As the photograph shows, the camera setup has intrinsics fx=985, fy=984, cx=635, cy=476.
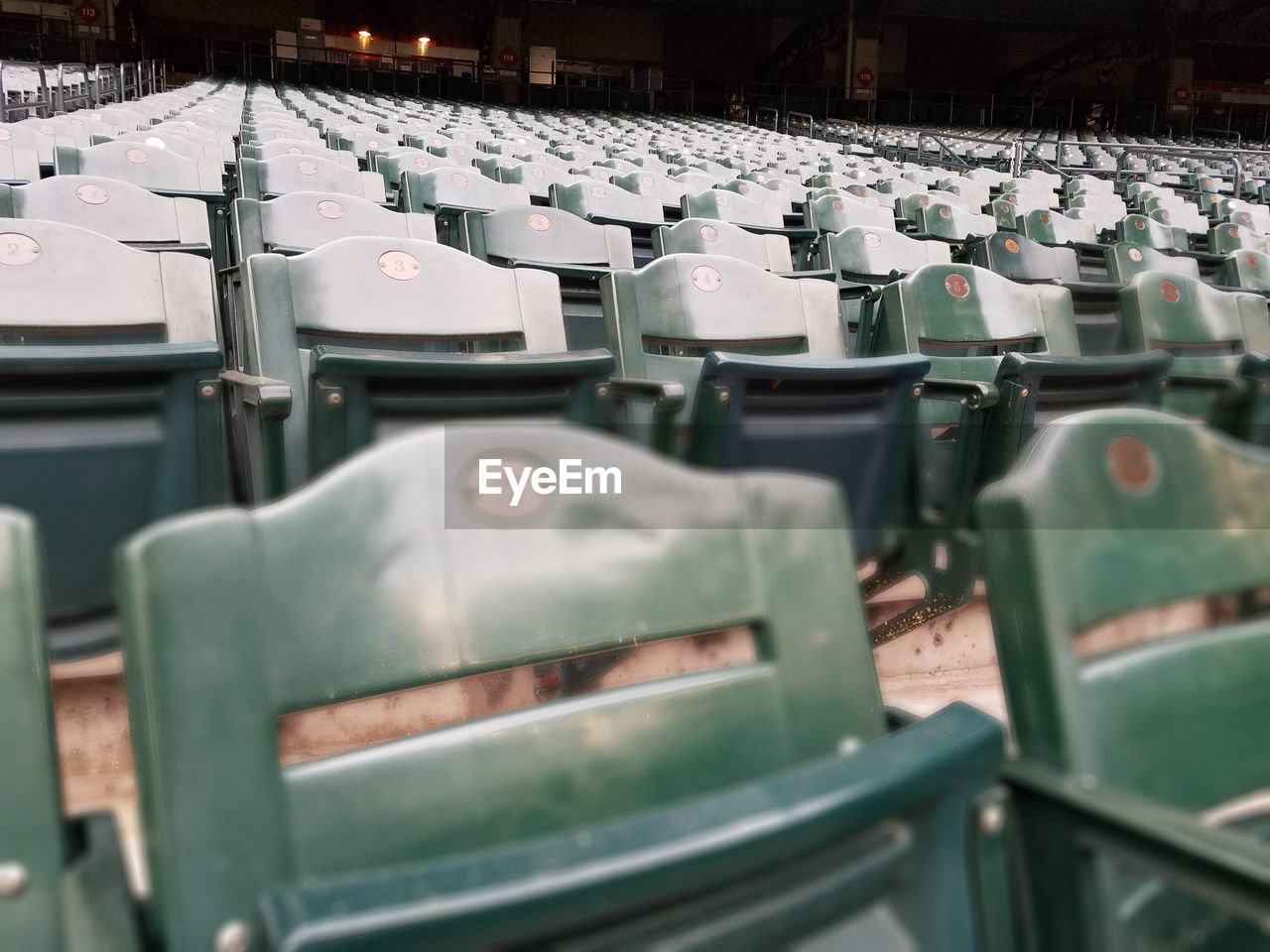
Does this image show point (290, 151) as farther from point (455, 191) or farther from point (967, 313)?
point (967, 313)

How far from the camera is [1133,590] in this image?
712 mm

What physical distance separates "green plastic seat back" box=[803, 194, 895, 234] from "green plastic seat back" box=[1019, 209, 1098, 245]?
755 mm

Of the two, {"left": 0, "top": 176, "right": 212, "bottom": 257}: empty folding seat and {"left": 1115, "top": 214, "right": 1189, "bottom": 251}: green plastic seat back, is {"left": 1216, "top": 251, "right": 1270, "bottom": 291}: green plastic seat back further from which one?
{"left": 0, "top": 176, "right": 212, "bottom": 257}: empty folding seat

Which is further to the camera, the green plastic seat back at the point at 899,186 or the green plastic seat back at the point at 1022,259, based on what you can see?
the green plastic seat back at the point at 899,186

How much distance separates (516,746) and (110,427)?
0.69 metres

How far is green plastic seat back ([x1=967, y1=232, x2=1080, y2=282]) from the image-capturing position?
320 centimetres

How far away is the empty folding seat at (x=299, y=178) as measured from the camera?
3.16m

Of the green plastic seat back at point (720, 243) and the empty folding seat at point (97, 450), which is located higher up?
the green plastic seat back at point (720, 243)

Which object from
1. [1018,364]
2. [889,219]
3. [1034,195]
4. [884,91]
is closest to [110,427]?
[1018,364]

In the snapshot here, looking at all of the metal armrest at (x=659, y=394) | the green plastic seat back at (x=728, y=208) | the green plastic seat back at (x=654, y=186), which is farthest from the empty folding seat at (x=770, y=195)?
the metal armrest at (x=659, y=394)

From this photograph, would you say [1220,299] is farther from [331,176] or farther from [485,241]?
[331,176]

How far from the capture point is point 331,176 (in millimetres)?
3203

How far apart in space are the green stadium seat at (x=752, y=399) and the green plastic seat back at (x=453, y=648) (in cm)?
61
